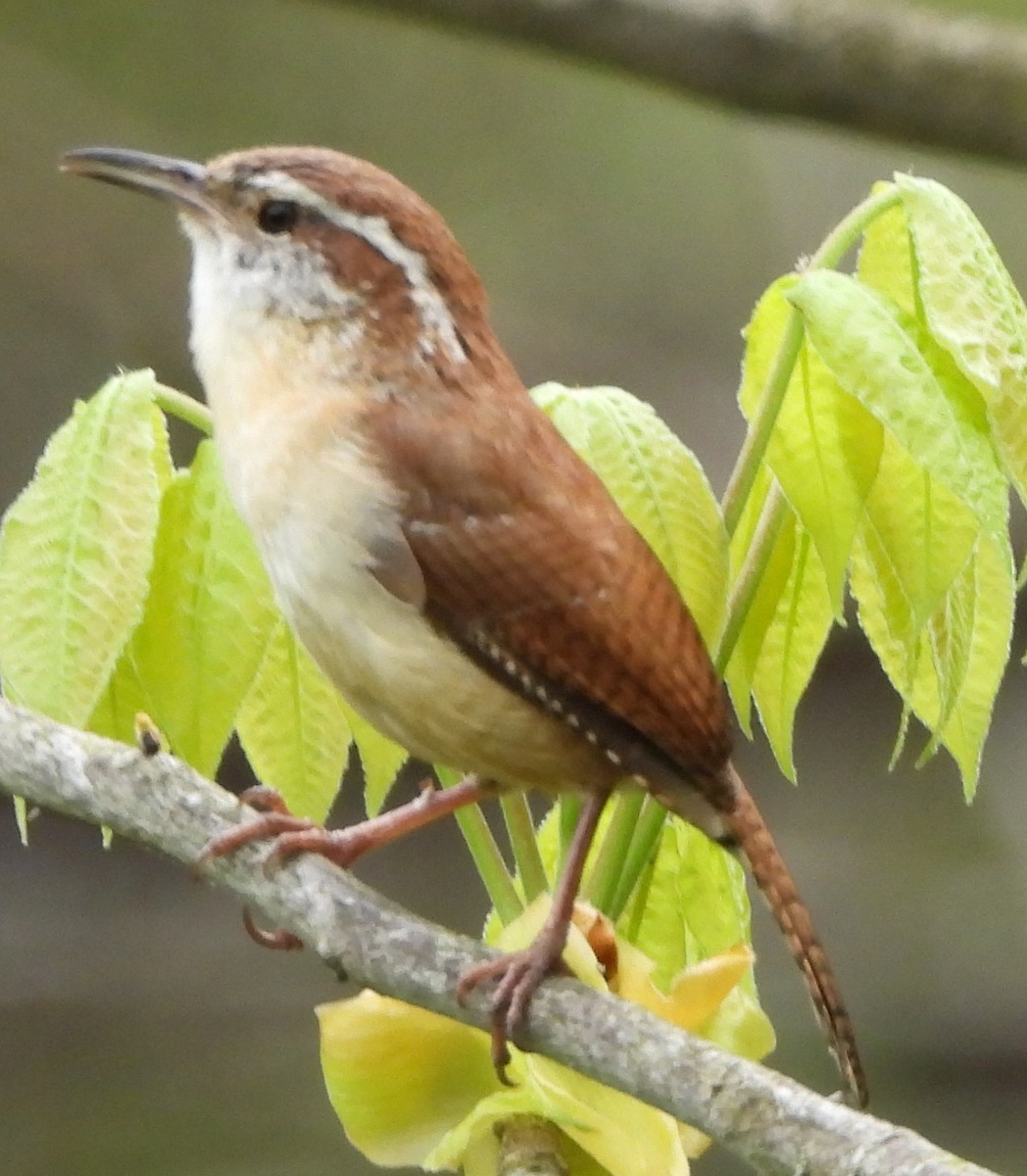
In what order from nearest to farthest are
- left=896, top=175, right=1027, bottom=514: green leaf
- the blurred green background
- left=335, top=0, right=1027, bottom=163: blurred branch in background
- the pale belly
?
1. left=896, top=175, right=1027, bottom=514: green leaf
2. the pale belly
3. left=335, top=0, right=1027, bottom=163: blurred branch in background
4. the blurred green background

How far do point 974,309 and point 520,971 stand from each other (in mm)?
508

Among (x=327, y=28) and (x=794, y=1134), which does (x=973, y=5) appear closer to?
(x=327, y=28)

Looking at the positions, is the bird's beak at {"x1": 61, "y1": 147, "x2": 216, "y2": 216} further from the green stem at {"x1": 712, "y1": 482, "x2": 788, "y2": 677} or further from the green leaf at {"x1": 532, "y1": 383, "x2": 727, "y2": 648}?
the green stem at {"x1": 712, "y1": 482, "x2": 788, "y2": 677}

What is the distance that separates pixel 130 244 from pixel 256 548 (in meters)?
2.57

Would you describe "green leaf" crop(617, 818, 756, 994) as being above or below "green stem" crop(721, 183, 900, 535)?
below

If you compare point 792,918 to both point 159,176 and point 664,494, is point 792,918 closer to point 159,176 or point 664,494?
point 664,494

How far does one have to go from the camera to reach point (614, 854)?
1.21 meters

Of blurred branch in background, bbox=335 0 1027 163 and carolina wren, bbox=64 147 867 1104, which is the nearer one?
carolina wren, bbox=64 147 867 1104

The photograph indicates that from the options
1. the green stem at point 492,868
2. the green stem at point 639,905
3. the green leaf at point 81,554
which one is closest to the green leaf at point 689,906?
the green stem at point 639,905

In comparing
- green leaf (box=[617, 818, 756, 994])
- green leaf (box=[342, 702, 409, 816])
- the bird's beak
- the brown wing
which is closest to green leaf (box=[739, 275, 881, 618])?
the brown wing

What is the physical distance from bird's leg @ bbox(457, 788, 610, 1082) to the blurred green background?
228 centimetres

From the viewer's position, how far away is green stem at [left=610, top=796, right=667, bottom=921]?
1.18 metres

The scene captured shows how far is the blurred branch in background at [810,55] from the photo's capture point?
5.52 ft

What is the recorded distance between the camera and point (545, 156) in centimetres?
412
